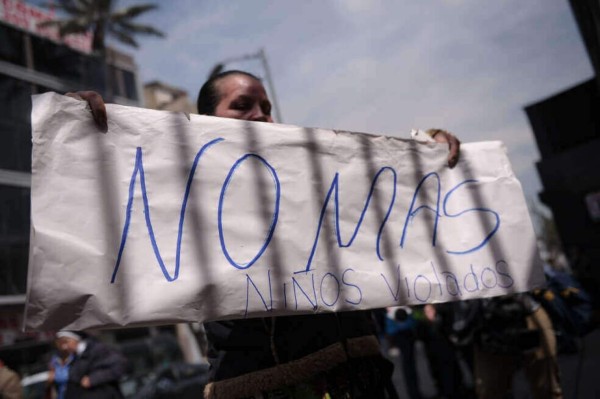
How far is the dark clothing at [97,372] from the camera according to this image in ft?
14.3

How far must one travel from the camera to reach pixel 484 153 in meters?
1.93

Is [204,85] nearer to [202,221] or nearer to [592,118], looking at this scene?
[202,221]

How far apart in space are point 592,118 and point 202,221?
1770 cm

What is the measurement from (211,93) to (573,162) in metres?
16.6

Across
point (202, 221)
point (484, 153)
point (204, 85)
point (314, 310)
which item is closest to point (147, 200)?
point (202, 221)

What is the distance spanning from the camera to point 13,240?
16.0 meters

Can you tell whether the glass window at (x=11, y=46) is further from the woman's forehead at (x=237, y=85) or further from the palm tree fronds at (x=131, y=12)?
the woman's forehead at (x=237, y=85)

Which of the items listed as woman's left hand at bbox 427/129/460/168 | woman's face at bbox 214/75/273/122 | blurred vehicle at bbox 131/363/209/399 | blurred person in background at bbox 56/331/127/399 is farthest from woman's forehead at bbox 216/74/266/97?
blurred vehicle at bbox 131/363/209/399

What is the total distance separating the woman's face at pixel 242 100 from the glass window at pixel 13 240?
16436mm

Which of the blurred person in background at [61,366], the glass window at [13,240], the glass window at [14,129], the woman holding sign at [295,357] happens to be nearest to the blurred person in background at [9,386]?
the blurred person in background at [61,366]

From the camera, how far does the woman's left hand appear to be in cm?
185

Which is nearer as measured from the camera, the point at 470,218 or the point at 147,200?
the point at 147,200

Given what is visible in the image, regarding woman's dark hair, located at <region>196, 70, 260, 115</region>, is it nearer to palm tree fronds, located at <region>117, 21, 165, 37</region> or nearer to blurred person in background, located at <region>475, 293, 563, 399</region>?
blurred person in background, located at <region>475, 293, 563, 399</region>

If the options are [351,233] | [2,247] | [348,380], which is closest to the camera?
[348,380]
